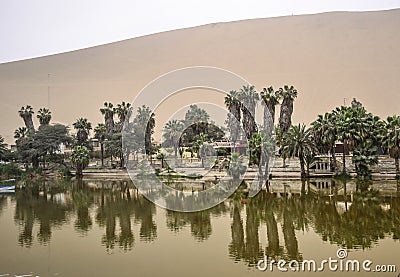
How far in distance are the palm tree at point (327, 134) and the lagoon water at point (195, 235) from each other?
29.5 ft

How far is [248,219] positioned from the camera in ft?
57.8

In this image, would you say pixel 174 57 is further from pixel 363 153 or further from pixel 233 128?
pixel 363 153

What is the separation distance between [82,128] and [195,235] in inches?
1243

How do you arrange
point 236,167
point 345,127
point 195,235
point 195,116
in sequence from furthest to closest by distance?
1. point 195,116
2. point 236,167
3. point 345,127
4. point 195,235

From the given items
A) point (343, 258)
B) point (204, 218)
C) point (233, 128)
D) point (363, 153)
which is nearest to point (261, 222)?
point (204, 218)

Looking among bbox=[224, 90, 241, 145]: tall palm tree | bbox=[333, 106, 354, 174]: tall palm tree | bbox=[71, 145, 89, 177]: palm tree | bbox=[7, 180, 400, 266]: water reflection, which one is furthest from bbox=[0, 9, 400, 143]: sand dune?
bbox=[7, 180, 400, 266]: water reflection

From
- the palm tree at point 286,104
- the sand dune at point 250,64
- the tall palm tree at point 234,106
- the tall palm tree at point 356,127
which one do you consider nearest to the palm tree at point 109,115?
the tall palm tree at point 234,106

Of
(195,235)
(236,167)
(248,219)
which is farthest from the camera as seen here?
(236,167)

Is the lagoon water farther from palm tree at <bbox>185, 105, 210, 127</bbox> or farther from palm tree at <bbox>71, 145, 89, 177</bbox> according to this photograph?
palm tree at <bbox>185, 105, 210, 127</bbox>

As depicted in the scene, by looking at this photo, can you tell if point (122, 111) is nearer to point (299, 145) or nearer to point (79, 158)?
point (79, 158)

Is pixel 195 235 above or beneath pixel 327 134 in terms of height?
beneath

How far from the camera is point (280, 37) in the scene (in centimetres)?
8344

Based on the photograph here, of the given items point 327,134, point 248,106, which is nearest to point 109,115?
point 248,106

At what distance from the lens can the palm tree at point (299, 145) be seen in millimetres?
31609
